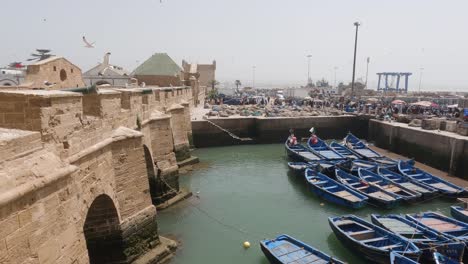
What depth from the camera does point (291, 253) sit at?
1073 centimetres

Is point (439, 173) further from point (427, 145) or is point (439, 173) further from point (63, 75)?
point (63, 75)

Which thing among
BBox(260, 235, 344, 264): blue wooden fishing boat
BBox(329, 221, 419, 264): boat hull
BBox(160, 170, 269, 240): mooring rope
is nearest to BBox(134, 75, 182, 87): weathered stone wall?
BBox(160, 170, 269, 240): mooring rope

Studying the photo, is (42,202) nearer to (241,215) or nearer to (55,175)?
(55,175)

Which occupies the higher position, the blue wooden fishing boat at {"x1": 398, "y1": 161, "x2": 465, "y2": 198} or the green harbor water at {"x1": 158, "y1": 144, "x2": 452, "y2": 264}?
the blue wooden fishing boat at {"x1": 398, "y1": 161, "x2": 465, "y2": 198}

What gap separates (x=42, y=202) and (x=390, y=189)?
15.6 metres

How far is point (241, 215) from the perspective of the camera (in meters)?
14.8

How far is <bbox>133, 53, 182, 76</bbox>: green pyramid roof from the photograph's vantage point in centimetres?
4006

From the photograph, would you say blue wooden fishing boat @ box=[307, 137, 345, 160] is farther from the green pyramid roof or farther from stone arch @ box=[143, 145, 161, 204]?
the green pyramid roof

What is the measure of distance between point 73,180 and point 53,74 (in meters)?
17.1

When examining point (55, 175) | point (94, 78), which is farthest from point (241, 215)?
point (94, 78)

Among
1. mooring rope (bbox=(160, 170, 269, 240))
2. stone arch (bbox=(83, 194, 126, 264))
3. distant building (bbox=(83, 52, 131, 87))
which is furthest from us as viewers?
distant building (bbox=(83, 52, 131, 87))

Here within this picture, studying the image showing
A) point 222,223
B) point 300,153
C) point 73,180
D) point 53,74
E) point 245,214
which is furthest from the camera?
point 300,153

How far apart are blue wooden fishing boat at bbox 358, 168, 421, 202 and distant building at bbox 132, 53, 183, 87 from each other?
2293 centimetres

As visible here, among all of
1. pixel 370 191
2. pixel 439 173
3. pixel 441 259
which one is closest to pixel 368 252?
pixel 441 259
